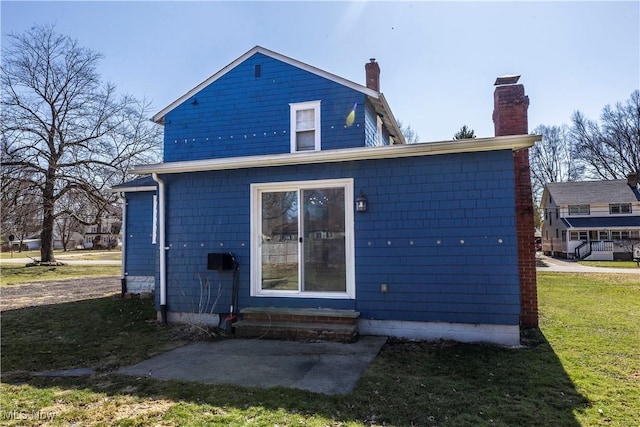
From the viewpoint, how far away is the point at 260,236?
6605mm

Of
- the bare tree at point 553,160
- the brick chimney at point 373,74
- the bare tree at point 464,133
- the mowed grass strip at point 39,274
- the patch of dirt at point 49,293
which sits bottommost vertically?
the mowed grass strip at point 39,274

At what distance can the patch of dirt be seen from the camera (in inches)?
381

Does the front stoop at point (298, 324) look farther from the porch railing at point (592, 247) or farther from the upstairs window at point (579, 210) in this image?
the upstairs window at point (579, 210)

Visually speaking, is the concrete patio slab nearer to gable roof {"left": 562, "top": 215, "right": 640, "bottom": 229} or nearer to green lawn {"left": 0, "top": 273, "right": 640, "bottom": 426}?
green lawn {"left": 0, "top": 273, "right": 640, "bottom": 426}

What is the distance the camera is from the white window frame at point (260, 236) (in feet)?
19.8

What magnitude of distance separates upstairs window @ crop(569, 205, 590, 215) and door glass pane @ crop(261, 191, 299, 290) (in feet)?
104

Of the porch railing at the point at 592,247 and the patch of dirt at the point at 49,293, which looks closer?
the patch of dirt at the point at 49,293

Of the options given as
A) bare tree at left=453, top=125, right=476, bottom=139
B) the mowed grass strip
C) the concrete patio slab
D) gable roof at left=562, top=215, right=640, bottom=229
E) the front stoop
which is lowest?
the mowed grass strip

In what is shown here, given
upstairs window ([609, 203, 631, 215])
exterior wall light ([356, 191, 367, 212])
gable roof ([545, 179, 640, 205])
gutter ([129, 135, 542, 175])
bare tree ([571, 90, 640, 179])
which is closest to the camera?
gutter ([129, 135, 542, 175])

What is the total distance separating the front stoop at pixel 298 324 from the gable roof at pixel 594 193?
31.6 metres

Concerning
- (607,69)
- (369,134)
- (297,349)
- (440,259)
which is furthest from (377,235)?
(607,69)

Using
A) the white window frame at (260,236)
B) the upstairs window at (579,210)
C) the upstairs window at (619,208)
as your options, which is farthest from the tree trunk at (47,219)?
the upstairs window at (619,208)

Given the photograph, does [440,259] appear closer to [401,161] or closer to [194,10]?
[401,161]

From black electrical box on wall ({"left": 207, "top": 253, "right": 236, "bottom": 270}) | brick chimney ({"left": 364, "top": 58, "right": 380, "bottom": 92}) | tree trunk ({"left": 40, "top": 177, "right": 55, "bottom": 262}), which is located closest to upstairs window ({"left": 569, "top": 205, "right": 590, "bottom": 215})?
brick chimney ({"left": 364, "top": 58, "right": 380, "bottom": 92})
